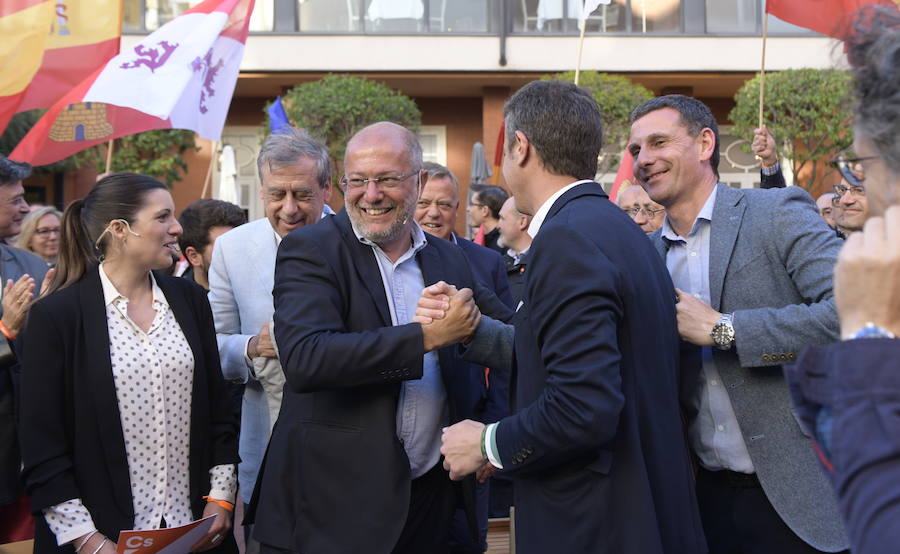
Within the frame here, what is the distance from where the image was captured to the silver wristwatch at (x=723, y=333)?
2.91 m

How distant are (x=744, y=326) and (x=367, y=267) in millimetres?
1278

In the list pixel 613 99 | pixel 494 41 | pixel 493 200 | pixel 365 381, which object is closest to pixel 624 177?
pixel 493 200

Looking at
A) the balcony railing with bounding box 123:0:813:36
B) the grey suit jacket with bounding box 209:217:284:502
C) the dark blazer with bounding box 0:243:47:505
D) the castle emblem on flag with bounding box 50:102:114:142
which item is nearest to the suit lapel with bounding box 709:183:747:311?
the grey suit jacket with bounding box 209:217:284:502

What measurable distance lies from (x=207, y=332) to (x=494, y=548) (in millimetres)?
1883

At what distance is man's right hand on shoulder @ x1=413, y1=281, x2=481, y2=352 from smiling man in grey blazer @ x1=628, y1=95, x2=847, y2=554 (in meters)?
0.68

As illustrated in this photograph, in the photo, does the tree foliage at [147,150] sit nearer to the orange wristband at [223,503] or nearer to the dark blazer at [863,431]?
the orange wristband at [223,503]

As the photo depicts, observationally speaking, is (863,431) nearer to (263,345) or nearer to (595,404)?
(595,404)

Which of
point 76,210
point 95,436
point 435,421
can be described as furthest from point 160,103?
point 435,421

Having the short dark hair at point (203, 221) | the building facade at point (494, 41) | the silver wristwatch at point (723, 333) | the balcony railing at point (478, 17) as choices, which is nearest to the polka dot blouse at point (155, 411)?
the silver wristwatch at point (723, 333)

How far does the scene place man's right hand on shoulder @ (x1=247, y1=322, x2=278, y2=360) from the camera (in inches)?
149

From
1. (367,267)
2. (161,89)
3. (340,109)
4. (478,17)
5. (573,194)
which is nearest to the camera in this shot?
(573,194)

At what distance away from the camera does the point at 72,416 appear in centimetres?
351

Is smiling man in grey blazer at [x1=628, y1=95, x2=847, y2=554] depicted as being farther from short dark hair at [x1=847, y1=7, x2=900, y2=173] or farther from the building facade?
the building facade

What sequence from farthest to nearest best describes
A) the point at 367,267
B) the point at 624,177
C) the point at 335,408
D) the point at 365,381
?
the point at 624,177, the point at 367,267, the point at 335,408, the point at 365,381
